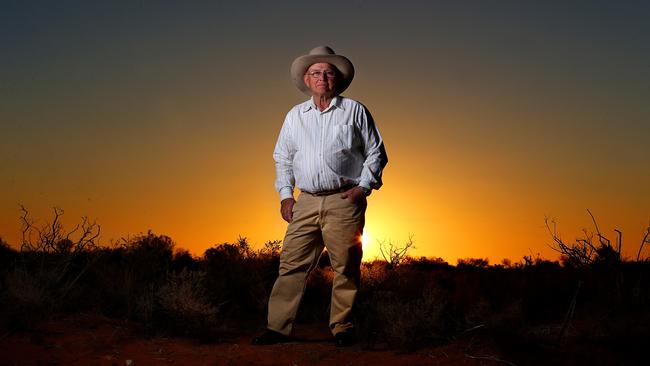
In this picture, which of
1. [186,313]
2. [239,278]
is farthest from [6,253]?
[186,313]

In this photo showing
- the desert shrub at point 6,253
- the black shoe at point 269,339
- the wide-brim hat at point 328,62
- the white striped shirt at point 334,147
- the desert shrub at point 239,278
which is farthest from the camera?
the desert shrub at point 6,253

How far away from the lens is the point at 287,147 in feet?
21.1

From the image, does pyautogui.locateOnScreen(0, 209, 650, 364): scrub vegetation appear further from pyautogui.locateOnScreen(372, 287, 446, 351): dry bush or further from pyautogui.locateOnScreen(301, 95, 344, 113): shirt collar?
pyautogui.locateOnScreen(301, 95, 344, 113): shirt collar

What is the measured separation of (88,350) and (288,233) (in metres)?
2.13

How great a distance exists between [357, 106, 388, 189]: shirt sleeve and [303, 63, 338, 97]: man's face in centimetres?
37

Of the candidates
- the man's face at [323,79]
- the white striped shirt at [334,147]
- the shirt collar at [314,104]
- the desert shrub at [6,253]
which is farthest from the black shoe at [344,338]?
the desert shrub at [6,253]

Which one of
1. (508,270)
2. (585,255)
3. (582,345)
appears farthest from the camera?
(508,270)

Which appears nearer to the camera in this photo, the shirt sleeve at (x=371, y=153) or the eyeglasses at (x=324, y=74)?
the shirt sleeve at (x=371, y=153)

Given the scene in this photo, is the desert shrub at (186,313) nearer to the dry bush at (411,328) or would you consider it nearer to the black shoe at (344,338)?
the black shoe at (344,338)

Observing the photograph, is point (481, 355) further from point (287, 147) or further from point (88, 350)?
point (88, 350)

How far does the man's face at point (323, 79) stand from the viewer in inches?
244

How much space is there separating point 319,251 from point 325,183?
776 millimetres

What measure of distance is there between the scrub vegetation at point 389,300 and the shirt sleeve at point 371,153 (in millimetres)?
1363

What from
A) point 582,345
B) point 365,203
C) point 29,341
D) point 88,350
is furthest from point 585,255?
point 29,341
